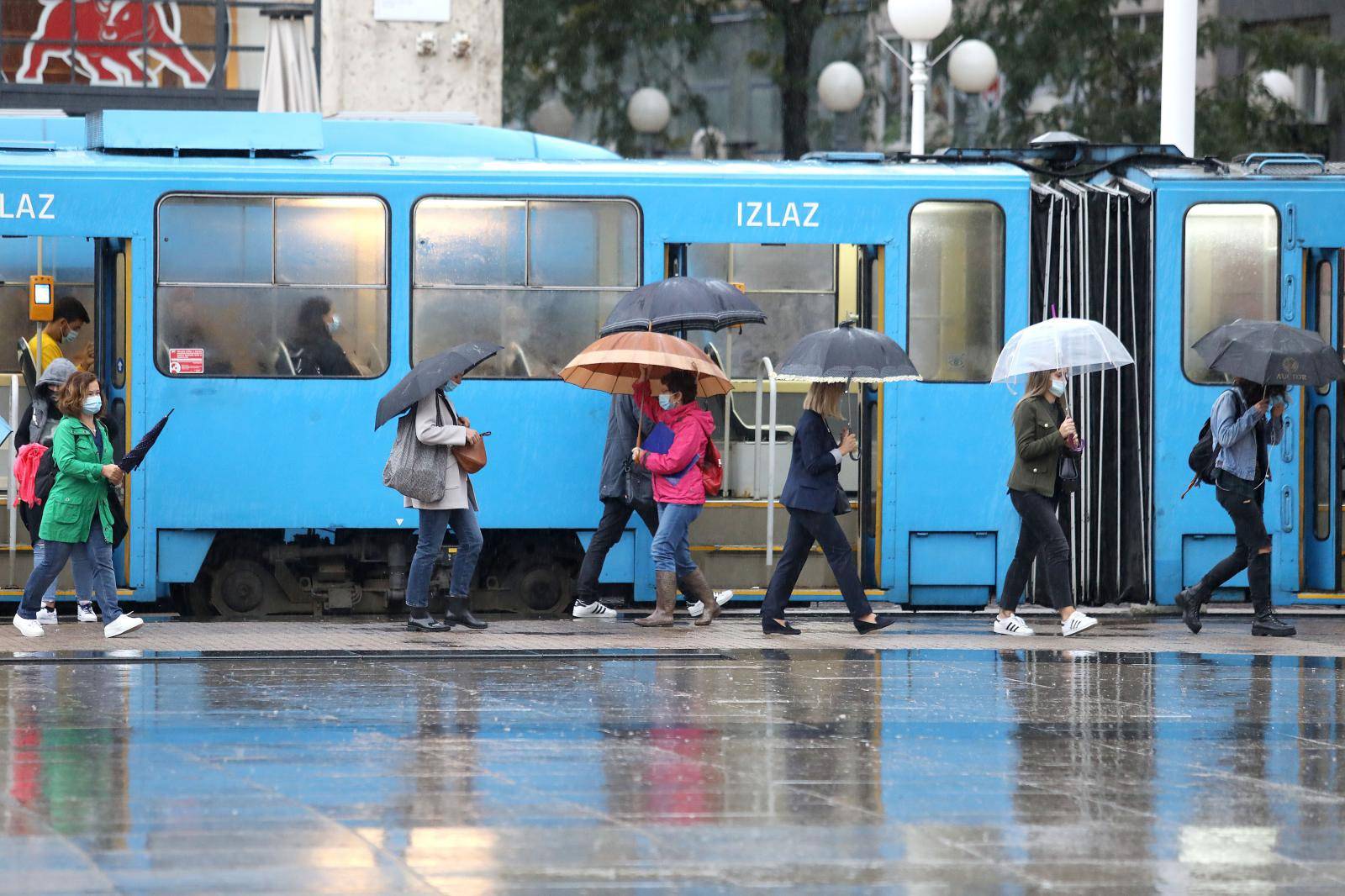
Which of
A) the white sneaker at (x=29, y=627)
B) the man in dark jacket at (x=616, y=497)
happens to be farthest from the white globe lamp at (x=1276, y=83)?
the white sneaker at (x=29, y=627)

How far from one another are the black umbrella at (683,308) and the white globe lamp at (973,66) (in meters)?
11.1

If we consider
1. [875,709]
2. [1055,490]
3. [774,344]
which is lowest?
[875,709]

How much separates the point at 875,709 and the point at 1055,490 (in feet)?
10.3

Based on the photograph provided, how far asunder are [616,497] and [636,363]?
0.99 meters

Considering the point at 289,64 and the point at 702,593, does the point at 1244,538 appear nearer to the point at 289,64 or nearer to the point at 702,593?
the point at 702,593

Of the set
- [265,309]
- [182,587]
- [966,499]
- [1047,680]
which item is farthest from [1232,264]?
[182,587]

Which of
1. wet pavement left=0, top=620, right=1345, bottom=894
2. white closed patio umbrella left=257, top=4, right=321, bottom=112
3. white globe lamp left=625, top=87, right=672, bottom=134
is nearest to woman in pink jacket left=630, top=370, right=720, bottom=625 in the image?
wet pavement left=0, top=620, right=1345, bottom=894

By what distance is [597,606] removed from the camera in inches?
514

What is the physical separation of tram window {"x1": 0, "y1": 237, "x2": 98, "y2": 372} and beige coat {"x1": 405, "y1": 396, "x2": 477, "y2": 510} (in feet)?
7.69

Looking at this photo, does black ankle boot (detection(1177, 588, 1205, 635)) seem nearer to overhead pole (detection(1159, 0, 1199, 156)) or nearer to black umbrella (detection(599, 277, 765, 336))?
black umbrella (detection(599, 277, 765, 336))

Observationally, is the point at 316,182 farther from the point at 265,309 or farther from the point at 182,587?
the point at 182,587

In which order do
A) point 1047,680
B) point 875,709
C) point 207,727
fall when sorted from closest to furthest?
point 207,727
point 875,709
point 1047,680

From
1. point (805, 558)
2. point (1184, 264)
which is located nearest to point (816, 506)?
point (805, 558)

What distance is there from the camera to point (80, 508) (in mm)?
11727
